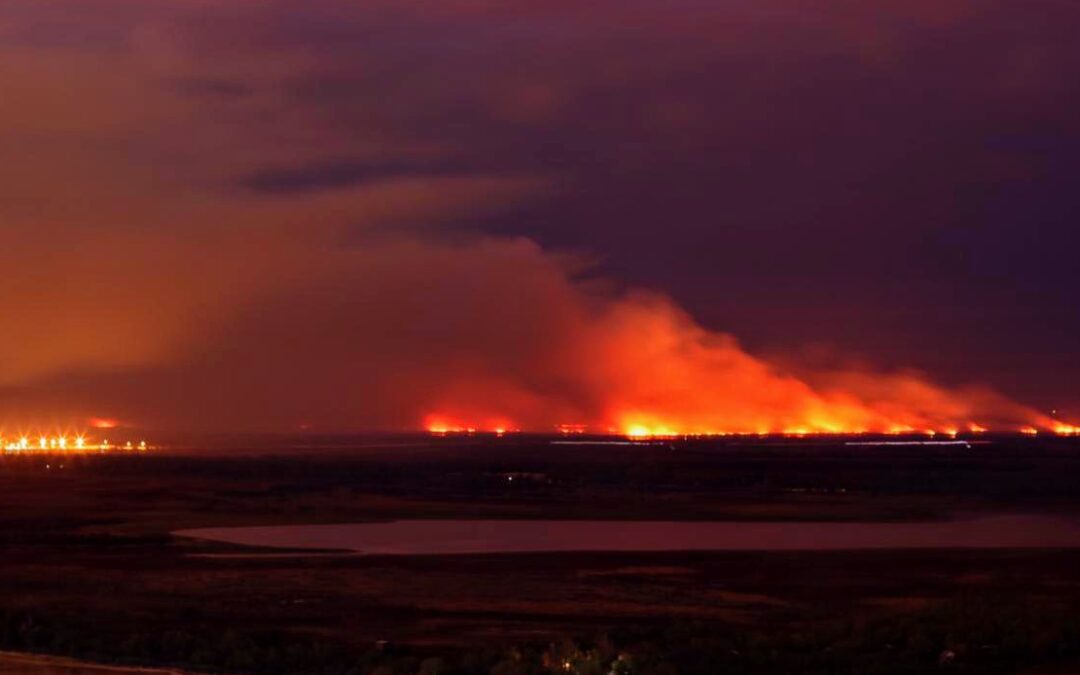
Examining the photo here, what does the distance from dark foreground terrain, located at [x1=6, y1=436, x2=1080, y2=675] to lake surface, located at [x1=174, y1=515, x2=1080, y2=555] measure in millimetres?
2441

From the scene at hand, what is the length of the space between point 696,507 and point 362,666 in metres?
47.3

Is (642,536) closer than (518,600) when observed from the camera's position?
No

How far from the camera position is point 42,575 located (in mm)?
40281

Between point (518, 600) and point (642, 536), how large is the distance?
19709 mm

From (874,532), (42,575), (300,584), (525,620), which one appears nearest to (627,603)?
(525,620)

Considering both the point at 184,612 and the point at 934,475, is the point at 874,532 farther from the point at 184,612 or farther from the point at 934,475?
the point at 934,475

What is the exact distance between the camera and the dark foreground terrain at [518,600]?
81.3 ft

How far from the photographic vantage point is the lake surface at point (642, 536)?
159 ft

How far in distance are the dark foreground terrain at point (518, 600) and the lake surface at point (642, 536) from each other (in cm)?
244

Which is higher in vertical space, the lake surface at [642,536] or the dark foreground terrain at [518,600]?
the lake surface at [642,536]

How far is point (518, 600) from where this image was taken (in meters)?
34.2

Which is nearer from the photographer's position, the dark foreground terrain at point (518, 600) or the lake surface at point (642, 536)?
the dark foreground terrain at point (518, 600)

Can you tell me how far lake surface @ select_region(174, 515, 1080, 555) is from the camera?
48.5 m

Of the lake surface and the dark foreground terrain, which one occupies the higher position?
the lake surface
